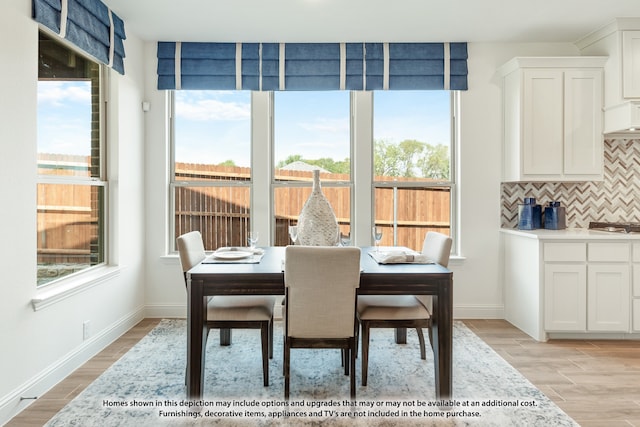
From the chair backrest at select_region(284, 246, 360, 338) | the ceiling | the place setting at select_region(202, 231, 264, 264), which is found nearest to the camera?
the chair backrest at select_region(284, 246, 360, 338)

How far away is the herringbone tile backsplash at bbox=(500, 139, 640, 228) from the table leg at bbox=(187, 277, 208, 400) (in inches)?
117

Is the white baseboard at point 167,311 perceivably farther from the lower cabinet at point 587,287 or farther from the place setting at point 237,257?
the lower cabinet at point 587,287

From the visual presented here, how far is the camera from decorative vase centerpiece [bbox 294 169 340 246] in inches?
97.7

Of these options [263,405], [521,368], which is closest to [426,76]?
[521,368]

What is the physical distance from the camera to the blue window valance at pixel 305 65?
3863 millimetres

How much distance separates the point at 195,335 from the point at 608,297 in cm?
310

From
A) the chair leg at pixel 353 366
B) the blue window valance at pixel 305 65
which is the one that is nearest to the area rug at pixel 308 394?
the chair leg at pixel 353 366

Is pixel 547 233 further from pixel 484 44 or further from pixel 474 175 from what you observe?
pixel 484 44

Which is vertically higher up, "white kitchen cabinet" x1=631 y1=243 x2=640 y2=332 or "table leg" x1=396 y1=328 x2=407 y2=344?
"white kitchen cabinet" x1=631 y1=243 x2=640 y2=332

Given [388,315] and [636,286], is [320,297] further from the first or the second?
[636,286]

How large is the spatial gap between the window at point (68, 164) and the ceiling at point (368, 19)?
65cm

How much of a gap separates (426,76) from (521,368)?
2.55 meters

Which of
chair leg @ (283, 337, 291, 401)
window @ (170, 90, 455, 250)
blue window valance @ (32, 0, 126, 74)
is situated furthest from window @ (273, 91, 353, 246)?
chair leg @ (283, 337, 291, 401)

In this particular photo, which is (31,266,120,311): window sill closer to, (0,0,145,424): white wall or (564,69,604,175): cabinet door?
(0,0,145,424): white wall
